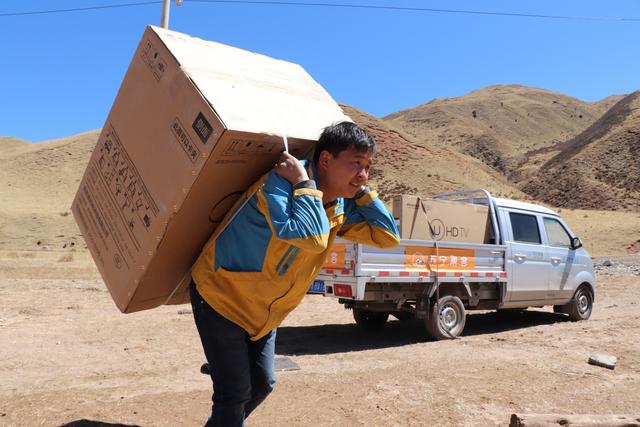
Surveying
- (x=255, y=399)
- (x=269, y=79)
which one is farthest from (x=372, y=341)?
(x=269, y=79)

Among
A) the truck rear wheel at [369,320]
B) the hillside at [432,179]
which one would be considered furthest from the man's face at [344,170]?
the hillside at [432,179]

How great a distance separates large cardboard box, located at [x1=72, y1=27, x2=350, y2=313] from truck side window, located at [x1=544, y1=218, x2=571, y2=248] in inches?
299

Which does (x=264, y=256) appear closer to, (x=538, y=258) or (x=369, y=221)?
(x=369, y=221)

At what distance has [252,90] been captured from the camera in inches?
103

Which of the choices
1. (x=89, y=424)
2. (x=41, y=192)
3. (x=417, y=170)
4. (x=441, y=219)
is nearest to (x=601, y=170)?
(x=417, y=170)

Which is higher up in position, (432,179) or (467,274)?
(467,274)

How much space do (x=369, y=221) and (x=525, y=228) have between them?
6.83 meters

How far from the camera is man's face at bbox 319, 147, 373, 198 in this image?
8.31 feet

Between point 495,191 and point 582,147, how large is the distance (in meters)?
35.2

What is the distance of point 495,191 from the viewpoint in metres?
50.7

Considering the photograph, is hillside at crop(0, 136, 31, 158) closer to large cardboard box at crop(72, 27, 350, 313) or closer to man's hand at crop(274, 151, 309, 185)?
large cardboard box at crop(72, 27, 350, 313)

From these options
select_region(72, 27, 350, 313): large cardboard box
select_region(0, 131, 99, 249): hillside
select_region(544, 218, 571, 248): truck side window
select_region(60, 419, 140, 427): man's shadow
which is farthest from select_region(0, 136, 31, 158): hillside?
select_region(72, 27, 350, 313): large cardboard box

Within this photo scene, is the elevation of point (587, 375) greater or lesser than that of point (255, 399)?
lesser

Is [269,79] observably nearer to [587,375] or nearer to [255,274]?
[255,274]
